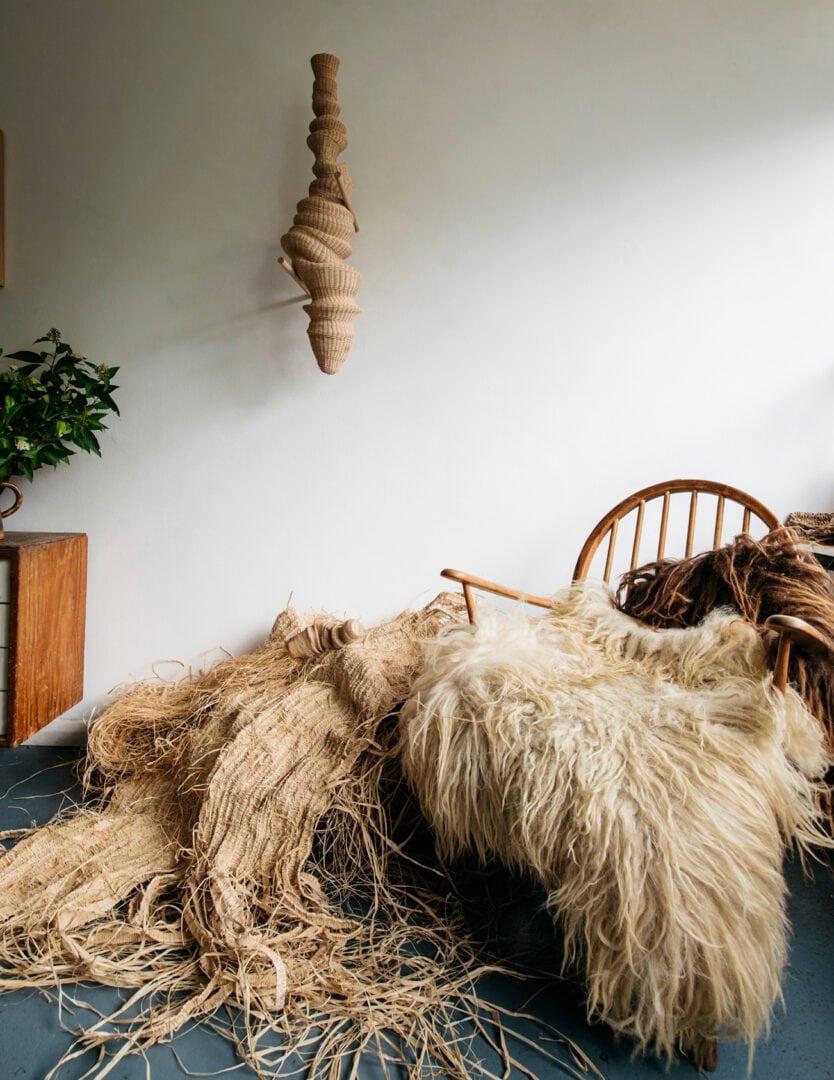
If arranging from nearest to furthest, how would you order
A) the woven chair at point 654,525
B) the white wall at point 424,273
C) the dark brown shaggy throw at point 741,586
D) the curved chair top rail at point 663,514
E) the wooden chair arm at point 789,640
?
the wooden chair arm at point 789,640 → the dark brown shaggy throw at point 741,586 → the woven chair at point 654,525 → the curved chair top rail at point 663,514 → the white wall at point 424,273

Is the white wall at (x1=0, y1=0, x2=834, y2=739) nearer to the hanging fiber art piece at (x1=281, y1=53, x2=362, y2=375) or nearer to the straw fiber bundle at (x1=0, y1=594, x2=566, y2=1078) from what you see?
the hanging fiber art piece at (x1=281, y1=53, x2=362, y2=375)

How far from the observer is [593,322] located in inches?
81.8

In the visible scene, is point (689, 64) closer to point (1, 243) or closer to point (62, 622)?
point (1, 243)

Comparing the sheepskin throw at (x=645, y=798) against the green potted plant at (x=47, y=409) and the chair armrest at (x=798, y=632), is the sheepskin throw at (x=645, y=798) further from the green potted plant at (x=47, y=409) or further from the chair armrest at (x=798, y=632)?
the green potted plant at (x=47, y=409)

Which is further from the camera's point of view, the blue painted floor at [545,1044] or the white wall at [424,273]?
the white wall at [424,273]

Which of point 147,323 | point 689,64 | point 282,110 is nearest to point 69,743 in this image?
point 147,323

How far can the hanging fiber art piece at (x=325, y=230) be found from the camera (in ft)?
6.00

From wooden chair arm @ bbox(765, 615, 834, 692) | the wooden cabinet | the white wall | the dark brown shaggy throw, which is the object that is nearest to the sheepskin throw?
wooden chair arm @ bbox(765, 615, 834, 692)

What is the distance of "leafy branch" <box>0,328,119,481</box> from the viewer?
6.12 ft

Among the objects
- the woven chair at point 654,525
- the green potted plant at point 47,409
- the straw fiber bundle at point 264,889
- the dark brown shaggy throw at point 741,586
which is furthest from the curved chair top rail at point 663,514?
the green potted plant at point 47,409

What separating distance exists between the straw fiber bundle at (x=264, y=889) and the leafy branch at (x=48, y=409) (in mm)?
826

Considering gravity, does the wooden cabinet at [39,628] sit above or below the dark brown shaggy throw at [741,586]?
below

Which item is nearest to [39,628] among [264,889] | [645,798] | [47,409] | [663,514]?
[47,409]

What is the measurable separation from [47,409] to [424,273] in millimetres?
1147
